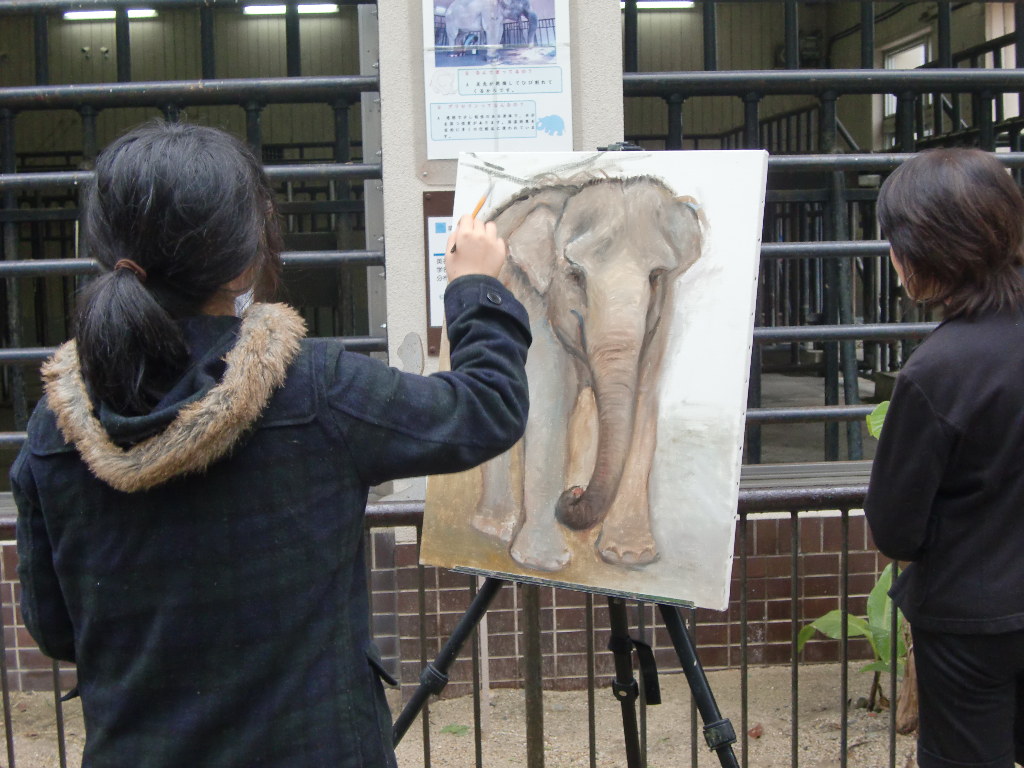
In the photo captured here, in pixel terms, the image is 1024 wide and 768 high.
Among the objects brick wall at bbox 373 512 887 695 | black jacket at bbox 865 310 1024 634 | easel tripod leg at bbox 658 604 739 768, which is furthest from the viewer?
brick wall at bbox 373 512 887 695

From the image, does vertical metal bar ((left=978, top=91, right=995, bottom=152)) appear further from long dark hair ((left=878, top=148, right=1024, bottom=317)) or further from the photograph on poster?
long dark hair ((left=878, top=148, right=1024, bottom=317))

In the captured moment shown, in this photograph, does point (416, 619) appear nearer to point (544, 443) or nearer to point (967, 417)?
point (544, 443)

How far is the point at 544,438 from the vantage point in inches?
98.6

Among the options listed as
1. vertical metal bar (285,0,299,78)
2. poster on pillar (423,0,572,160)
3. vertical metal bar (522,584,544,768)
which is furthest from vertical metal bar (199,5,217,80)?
vertical metal bar (522,584,544,768)

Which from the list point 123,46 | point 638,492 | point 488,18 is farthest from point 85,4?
point 638,492

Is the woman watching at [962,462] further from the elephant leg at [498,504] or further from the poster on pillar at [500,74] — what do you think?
the poster on pillar at [500,74]

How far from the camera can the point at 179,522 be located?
56.1 inches

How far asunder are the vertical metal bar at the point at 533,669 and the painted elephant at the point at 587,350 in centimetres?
21

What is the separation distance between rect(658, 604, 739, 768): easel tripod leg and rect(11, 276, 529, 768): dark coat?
904 mm

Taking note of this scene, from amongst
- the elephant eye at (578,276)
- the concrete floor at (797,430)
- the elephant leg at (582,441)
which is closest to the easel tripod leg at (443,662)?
the elephant leg at (582,441)

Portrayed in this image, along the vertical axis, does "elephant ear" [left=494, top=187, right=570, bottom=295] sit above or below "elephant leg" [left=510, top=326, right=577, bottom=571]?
above

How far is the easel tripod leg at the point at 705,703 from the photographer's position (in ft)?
7.12

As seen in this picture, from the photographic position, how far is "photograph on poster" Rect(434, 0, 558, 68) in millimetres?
3869

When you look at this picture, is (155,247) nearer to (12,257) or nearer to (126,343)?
(126,343)
